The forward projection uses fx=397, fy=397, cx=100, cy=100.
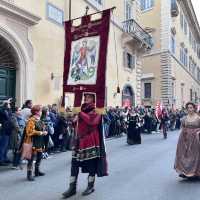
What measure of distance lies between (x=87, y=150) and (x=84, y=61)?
154 cm

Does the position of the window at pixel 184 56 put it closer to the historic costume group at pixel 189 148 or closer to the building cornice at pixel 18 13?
the building cornice at pixel 18 13

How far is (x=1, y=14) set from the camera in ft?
43.6

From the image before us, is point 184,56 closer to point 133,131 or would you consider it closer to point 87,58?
point 133,131

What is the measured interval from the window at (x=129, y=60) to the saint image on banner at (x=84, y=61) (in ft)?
58.6

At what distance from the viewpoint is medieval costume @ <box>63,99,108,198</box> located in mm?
6395

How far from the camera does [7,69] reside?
14.3 metres

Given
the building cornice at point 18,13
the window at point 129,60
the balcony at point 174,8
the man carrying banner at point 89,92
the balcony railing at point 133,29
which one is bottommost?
the man carrying banner at point 89,92

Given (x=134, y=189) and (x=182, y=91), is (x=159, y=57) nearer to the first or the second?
(x=182, y=91)

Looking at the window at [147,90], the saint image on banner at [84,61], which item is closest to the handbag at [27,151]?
the saint image on banner at [84,61]

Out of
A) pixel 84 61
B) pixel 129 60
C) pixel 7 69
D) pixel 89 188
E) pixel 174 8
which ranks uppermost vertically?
pixel 174 8

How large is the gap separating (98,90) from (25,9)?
888 cm

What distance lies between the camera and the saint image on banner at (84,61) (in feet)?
22.0

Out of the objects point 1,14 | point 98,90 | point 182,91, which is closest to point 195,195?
point 98,90

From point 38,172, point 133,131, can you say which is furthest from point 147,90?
point 38,172
